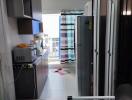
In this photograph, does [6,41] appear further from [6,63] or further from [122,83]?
[122,83]

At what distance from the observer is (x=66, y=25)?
5055 millimetres

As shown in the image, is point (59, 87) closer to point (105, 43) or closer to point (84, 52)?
point (84, 52)

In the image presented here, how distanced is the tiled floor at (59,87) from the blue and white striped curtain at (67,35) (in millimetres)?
687

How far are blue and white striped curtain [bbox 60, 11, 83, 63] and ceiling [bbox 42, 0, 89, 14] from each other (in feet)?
0.59

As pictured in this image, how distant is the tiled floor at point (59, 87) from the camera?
10.4 ft

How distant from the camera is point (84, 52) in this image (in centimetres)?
269

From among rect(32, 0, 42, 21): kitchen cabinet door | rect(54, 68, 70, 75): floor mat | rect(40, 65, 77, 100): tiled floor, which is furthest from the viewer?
rect(54, 68, 70, 75): floor mat

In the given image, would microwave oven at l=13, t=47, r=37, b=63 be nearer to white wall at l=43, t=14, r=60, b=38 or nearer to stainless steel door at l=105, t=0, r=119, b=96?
stainless steel door at l=105, t=0, r=119, b=96

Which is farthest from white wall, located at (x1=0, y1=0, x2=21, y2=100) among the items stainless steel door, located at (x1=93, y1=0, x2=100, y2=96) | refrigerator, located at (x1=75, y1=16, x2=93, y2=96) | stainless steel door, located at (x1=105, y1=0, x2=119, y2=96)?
stainless steel door, located at (x1=105, y1=0, x2=119, y2=96)

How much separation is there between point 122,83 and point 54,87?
208 cm

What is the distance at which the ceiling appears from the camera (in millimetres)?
4953

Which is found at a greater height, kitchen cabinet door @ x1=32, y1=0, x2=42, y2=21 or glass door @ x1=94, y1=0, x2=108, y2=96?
kitchen cabinet door @ x1=32, y1=0, x2=42, y2=21

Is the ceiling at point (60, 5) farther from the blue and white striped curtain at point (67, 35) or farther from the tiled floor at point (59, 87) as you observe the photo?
the tiled floor at point (59, 87)

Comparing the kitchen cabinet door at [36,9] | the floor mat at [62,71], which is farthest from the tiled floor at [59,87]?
the kitchen cabinet door at [36,9]
